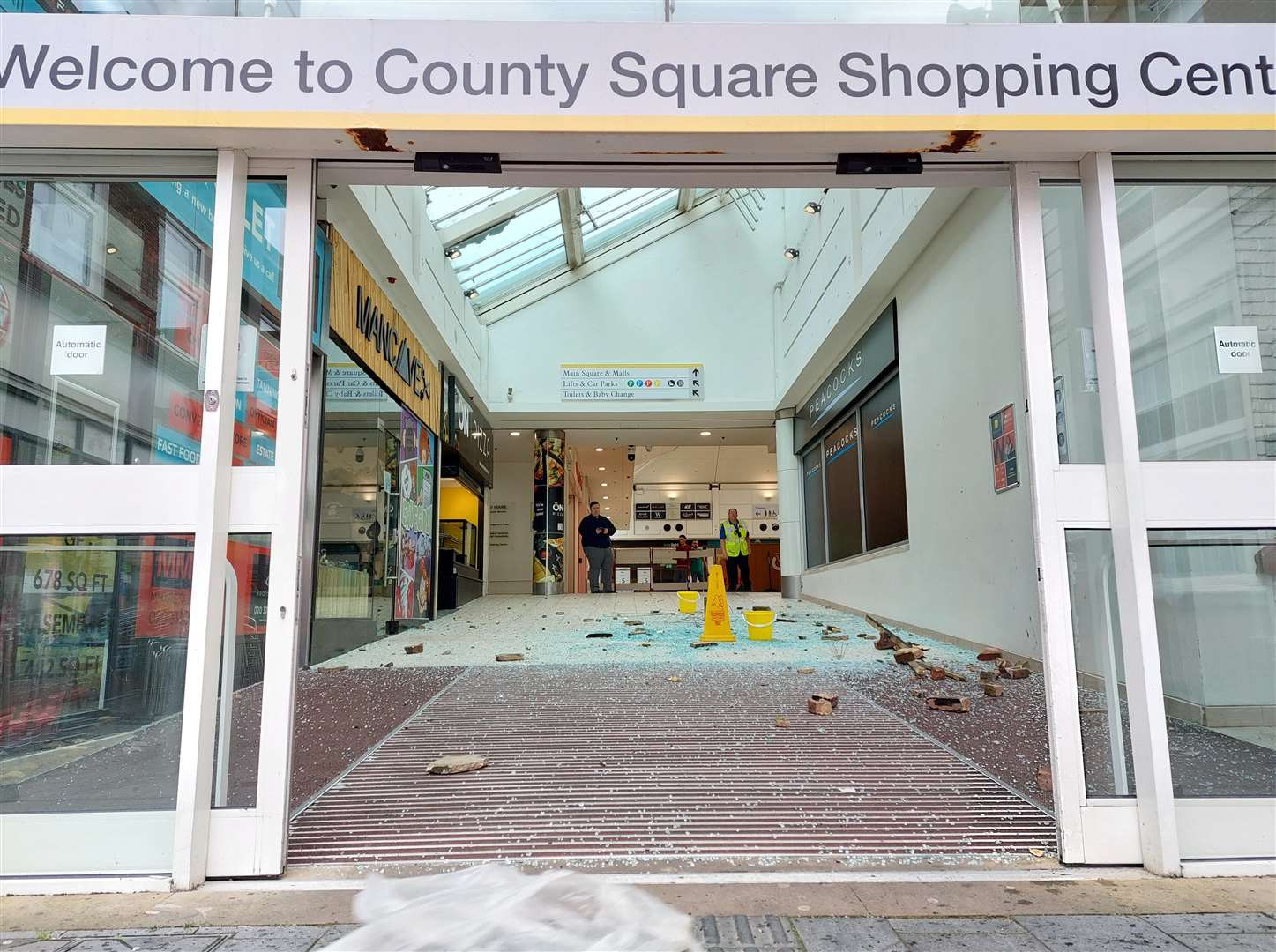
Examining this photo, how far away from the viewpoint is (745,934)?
69.8 inches

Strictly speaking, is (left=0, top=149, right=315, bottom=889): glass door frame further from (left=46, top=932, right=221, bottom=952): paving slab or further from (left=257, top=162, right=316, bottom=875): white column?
(left=46, top=932, right=221, bottom=952): paving slab

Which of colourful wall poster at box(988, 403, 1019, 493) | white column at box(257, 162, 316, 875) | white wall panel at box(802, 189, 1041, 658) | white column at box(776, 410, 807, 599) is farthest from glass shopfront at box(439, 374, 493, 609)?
white column at box(257, 162, 316, 875)

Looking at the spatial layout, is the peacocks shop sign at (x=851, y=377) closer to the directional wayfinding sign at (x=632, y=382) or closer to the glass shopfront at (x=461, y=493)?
the directional wayfinding sign at (x=632, y=382)

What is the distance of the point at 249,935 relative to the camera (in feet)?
5.91

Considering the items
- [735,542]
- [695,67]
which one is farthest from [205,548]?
[735,542]

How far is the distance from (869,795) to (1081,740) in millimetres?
744

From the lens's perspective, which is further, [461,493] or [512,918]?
[461,493]

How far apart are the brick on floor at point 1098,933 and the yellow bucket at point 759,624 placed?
495cm

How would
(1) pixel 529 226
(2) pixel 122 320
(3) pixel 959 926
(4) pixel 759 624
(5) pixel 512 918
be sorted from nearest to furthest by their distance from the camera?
(5) pixel 512 918
(3) pixel 959 926
(2) pixel 122 320
(4) pixel 759 624
(1) pixel 529 226

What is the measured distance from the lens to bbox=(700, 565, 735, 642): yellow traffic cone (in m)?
6.93

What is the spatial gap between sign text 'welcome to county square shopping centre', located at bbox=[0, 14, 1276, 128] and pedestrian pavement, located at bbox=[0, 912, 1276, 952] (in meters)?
2.10

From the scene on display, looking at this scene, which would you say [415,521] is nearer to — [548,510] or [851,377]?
[851,377]

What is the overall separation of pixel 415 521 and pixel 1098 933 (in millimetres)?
7640

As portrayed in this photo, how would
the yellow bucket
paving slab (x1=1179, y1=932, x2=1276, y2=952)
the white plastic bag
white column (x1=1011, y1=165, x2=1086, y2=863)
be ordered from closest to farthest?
the white plastic bag → paving slab (x1=1179, y1=932, x2=1276, y2=952) → white column (x1=1011, y1=165, x2=1086, y2=863) → the yellow bucket
